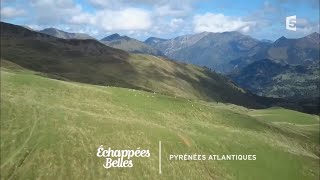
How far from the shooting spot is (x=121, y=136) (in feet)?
252

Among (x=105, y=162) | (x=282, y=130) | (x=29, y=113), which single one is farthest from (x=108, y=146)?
(x=282, y=130)

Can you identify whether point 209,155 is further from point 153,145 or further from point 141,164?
point 141,164

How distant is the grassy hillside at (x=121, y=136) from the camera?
6650 cm

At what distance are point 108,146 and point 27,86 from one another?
2647 cm

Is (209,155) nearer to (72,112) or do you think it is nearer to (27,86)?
(72,112)

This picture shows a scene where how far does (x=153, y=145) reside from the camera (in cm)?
7750

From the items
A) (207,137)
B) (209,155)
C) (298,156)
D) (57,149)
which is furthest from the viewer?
(298,156)

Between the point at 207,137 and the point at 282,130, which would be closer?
the point at 207,137

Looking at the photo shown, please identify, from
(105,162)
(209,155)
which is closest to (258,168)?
(209,155)

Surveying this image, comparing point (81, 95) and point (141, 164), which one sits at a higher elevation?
point (81, 95)

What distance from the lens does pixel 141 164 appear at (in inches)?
2781

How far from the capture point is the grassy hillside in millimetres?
66500

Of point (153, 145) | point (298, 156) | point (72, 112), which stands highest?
point (72, 112)

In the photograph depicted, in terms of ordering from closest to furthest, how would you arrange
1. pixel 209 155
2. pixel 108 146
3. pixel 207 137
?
pixel 108 146
pixel 209 155
pixel 207 137
